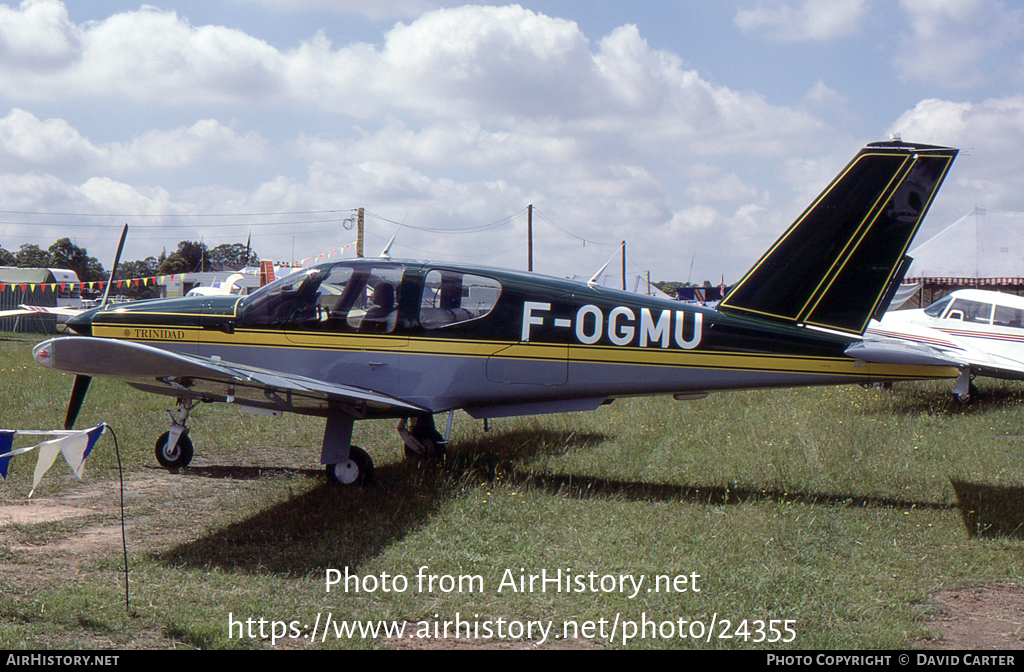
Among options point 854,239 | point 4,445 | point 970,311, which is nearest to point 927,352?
point 854,239

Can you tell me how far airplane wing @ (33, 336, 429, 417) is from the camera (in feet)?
16.7

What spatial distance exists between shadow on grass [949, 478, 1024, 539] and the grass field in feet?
0.11

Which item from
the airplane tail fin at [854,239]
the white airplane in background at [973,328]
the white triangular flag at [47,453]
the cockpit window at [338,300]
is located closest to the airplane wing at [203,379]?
the cockpit window at [338,300]

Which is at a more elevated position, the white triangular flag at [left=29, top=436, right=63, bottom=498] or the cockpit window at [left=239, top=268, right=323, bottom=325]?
the cockpit window at [left=239, top=268, right=323, bottom=325]

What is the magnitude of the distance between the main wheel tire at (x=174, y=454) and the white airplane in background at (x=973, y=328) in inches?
456

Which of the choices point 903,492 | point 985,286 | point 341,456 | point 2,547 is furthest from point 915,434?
point 985,286

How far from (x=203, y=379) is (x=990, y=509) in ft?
21.9

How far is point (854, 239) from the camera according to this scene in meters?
7.19

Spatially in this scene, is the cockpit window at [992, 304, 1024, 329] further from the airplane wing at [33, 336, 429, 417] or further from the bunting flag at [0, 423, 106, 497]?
the bunting flag at [0, 423, 106, 497]

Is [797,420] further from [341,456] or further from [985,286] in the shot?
[985,286]

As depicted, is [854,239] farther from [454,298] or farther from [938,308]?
[938,308]

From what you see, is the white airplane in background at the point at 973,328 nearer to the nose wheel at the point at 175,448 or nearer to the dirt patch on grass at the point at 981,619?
the dirt patch on grass at the point at 981,619

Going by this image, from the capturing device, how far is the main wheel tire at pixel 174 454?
837 cm

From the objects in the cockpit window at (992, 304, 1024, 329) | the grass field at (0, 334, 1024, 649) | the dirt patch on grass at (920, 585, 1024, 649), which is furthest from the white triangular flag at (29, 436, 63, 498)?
the cockpit window at (992, 304, 1024, 329)
